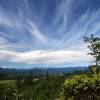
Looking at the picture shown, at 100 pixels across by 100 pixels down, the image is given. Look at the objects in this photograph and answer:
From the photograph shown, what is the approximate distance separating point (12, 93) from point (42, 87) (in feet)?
10.7

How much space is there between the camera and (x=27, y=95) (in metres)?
22.2

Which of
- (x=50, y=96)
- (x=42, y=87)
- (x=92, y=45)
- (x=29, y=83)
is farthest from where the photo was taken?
(x=29, y=83)

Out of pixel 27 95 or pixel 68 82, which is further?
pixel 27 95

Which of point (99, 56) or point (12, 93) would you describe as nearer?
point (12, 93)

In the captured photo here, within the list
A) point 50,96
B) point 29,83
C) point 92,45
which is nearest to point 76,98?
point 50,96

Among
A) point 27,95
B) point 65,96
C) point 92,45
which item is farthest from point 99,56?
point 65,96

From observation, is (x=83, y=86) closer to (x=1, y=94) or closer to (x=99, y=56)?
(x=1, y=94)

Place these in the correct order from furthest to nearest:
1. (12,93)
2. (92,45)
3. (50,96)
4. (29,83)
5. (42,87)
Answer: (29,83), (92,45), (42,87), (12,93), (50,96)

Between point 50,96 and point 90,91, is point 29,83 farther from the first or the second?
point 90,91

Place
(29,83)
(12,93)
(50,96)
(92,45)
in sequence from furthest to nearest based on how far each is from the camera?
1. (29,83)
2. (92,45)
3. (12,93)
4. (50,96)

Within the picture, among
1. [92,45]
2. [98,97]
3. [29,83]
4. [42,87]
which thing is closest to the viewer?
[98,97]

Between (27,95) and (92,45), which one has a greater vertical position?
(92,45)

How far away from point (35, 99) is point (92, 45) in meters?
8.59

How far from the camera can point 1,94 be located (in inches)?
861
